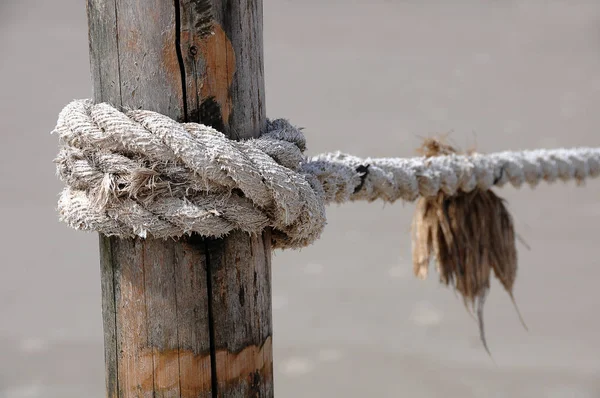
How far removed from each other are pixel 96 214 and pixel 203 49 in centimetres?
23

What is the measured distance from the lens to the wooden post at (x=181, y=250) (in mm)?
771

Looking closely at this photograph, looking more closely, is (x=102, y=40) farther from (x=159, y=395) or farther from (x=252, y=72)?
(x=159, y=395)

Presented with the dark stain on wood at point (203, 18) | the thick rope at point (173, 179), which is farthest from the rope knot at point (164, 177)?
the dark stain on wood at point (203, 18)

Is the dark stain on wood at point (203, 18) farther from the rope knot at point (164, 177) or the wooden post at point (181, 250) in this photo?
the rope knot at point (164, 177)

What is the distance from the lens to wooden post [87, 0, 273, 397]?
771 mm

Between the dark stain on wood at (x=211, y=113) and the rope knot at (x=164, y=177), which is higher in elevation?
the dark stain on wood at (x=211, y=113)

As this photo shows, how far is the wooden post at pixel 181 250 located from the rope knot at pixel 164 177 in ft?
0.11

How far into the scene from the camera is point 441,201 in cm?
135

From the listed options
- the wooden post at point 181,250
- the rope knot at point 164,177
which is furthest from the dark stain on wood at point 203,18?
the rope knot at point 164,177

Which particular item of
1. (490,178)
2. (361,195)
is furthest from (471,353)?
(361,195)

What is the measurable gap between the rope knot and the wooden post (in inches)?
1.3

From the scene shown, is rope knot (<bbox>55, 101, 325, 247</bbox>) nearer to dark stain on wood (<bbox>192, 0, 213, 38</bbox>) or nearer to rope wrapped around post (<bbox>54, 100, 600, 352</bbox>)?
rope wrapped around post (<bbox>54, 100, 600, 352</bbox>)

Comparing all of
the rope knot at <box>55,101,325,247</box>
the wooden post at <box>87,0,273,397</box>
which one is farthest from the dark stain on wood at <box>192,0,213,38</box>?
the rope knot at <box>55,101,325,247</box>

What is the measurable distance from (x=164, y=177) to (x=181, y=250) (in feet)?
0.30
